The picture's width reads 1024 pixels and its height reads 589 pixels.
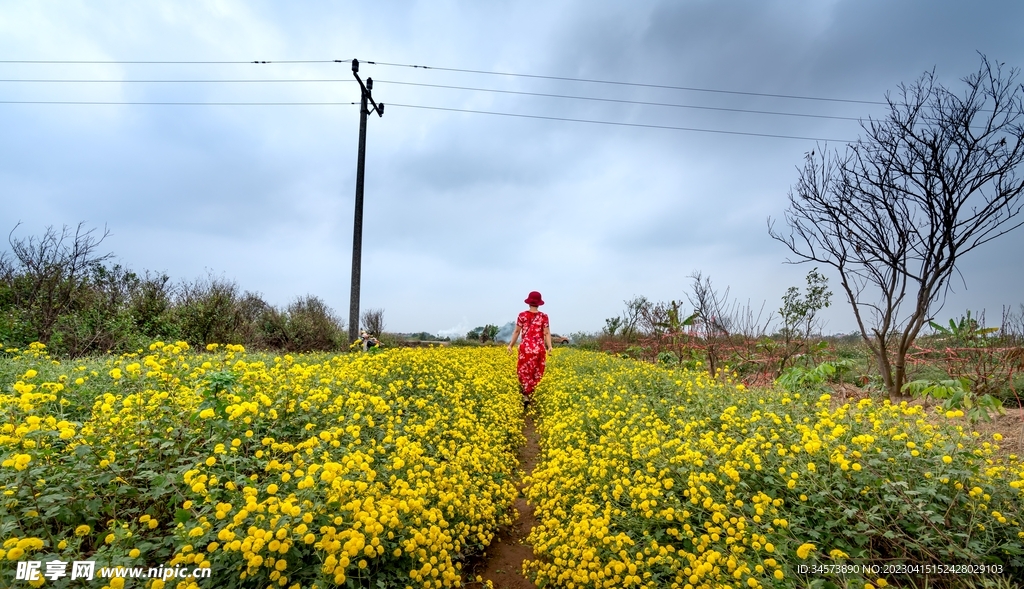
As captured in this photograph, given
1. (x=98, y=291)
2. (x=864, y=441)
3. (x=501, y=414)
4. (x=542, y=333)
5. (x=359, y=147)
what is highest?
(x=359, y=147)

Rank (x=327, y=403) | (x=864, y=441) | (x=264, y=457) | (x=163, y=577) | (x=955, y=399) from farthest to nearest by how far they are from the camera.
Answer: (x=955, y=399) → (x=327, y=403) → (x=264, y=457) → (x=864, y=441) → (x=163, y=577)

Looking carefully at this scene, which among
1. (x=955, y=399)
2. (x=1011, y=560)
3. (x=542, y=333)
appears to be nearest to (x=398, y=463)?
(x=1011, y=560)

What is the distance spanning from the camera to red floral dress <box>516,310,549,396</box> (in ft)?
26.4

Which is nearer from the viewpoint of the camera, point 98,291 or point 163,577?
point 163,577

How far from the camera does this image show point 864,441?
2451 mm

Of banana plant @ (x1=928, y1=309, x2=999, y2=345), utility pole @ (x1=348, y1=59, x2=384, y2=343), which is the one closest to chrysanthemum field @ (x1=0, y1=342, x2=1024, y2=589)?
banana plant @ (x1=928, y1=309, x2=999, y2=345)

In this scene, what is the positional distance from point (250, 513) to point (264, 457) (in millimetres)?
802

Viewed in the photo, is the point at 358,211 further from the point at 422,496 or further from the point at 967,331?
the point at 967,331

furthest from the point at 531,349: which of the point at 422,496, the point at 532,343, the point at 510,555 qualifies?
the point at 422,496

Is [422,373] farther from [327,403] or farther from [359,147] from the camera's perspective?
[359,147]

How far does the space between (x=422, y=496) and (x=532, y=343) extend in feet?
18.3

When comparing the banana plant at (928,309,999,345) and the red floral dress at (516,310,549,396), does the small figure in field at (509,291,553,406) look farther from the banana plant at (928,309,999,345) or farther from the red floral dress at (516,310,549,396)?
the banana plant at (928,309,999,345)

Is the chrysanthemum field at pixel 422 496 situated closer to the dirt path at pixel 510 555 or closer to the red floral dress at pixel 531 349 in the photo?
the dirt path at pixel 510 555

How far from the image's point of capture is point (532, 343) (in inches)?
317
